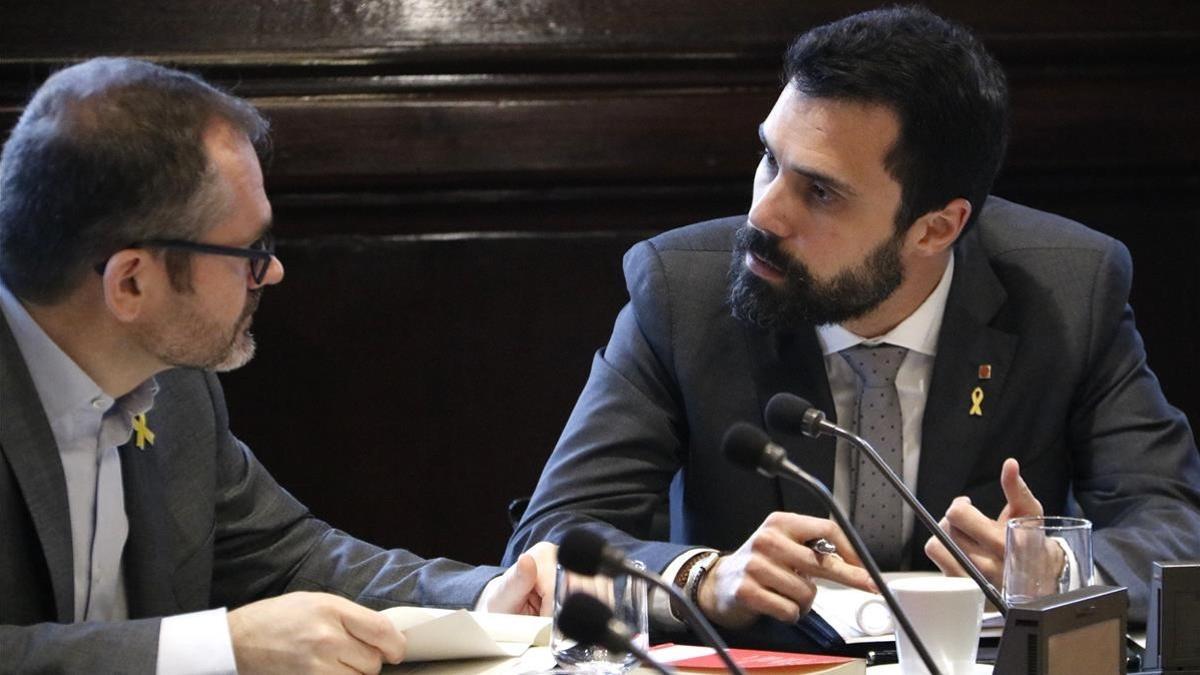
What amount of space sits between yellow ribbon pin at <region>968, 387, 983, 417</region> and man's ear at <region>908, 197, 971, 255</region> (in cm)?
23

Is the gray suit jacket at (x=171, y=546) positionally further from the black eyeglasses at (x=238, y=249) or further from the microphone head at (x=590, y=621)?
the microphone head at (x=590, y=621)

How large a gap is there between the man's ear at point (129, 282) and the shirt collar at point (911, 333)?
3.43ft

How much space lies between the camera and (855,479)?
2.55 metres

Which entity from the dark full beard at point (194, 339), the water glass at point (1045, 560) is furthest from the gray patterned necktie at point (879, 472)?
the dark full beard at point (194, 339)

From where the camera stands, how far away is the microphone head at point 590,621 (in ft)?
4.18

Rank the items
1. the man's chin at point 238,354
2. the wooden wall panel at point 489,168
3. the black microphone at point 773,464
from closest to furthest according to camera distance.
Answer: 1. the black microphone at point 773,464
2. the man's chin at point 238,354
3. the wooden wall panel at point 489,168

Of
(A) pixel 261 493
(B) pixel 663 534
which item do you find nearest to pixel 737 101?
(B) pixel 663 534

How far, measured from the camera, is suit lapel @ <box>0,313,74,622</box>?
202 cm

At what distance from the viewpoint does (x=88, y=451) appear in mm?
2148

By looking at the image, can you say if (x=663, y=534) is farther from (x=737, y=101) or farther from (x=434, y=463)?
(x=737, y=101)

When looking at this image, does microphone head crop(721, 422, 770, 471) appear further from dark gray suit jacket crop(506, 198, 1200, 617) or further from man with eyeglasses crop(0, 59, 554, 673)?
dark gray suit jacket crop(506, 198, 1200, 617)

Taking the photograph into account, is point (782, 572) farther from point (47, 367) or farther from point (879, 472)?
point (47, 367)

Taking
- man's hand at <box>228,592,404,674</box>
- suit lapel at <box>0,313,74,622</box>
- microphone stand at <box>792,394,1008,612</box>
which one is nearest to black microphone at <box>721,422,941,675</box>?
microphone stand at <box>792,394,1008,612</box>

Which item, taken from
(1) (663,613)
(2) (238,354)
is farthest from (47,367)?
(1) (663,613)
